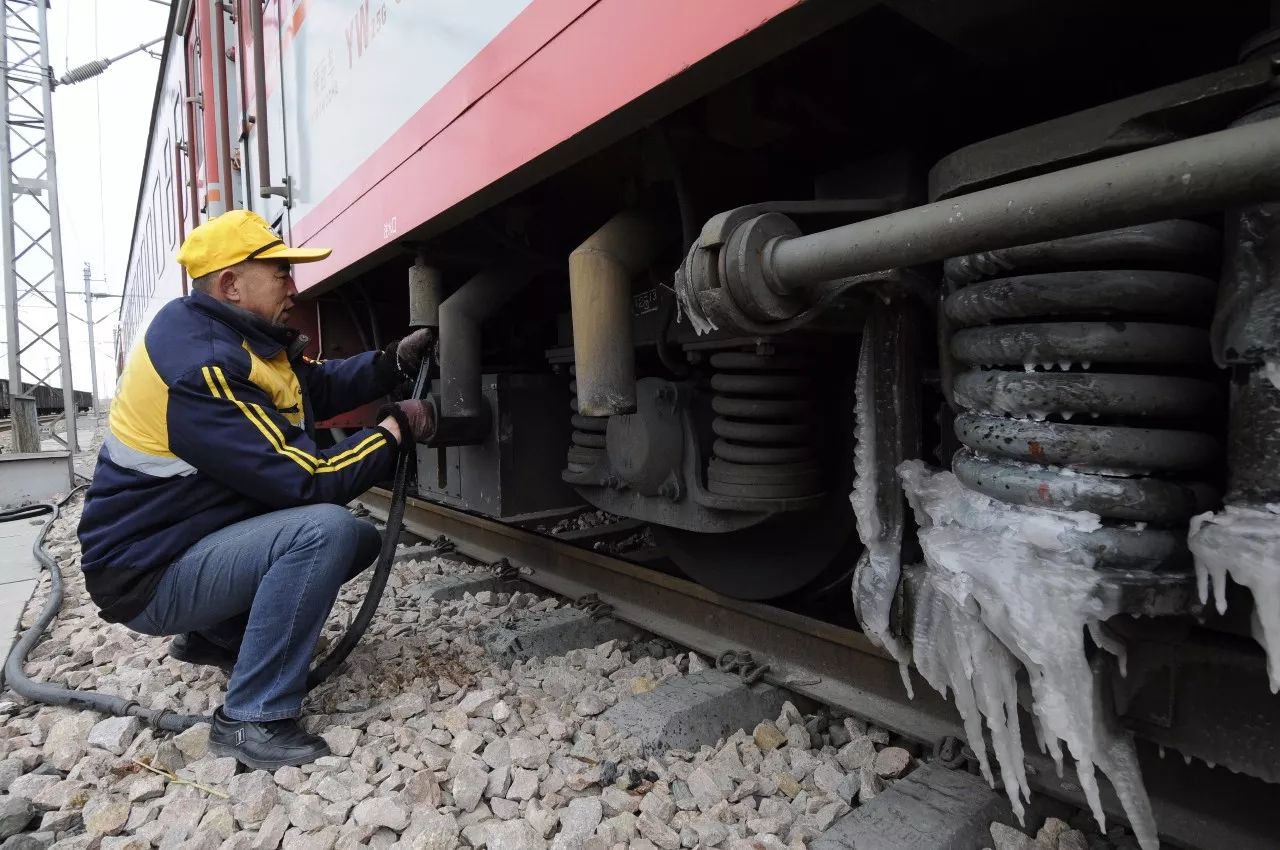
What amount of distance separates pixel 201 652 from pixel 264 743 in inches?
24.8

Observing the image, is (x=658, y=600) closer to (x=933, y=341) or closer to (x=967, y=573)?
(x=933, y=341)

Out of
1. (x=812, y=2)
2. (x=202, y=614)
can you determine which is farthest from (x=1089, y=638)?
(x=202, y=614)

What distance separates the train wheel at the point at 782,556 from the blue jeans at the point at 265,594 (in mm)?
1210

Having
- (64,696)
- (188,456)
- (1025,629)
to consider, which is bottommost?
(64,696)

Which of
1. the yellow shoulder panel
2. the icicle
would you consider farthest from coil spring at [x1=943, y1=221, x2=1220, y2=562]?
the yellow shoulder panel

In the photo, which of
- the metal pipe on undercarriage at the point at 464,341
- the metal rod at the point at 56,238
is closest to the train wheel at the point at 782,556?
the metal pipe on undercarriage at the point at 464,341

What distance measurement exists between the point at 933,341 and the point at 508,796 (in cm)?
135

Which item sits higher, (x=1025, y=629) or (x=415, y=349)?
(x=415, y=349)

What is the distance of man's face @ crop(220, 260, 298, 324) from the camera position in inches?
86.6

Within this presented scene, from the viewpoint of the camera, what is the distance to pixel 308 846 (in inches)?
59.2

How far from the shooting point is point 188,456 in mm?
1934

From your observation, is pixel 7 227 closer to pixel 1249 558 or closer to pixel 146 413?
pixel 146 413

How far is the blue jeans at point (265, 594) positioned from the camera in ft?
6.47

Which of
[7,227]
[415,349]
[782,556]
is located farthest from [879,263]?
[7,227]
